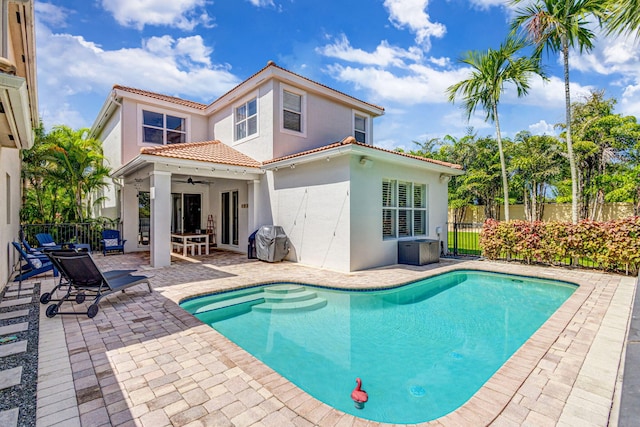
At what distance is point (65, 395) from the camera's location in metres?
3.63

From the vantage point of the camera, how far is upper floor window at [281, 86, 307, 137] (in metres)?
14.0

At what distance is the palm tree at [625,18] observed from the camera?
24.8 ft

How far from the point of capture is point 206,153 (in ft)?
44.8

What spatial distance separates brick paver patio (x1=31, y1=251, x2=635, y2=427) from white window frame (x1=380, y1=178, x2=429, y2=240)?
648 cm

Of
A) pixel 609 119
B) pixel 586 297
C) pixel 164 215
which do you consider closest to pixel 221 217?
pixel 164 215

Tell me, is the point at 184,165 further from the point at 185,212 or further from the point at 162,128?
the point at 185,212

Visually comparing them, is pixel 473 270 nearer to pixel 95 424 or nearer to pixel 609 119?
pixel 95 424

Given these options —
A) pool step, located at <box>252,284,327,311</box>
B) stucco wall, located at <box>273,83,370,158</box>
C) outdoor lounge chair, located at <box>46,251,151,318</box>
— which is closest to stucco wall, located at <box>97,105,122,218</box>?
stucco wall, located at <box>273,83,370,158</box>

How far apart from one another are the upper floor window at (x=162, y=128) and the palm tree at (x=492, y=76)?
14.5 m

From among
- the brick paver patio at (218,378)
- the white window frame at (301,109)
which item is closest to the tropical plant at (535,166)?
the white window frame at (301,109)

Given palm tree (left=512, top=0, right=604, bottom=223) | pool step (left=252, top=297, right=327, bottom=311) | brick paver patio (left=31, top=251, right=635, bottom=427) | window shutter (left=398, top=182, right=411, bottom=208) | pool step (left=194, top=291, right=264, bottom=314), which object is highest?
palm tree (left=512, top=0, right=604, bottom=223)

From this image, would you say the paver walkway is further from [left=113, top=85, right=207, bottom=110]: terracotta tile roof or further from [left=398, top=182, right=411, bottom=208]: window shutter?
[left=398, top=182, right=411, bottom=208]: window shutter

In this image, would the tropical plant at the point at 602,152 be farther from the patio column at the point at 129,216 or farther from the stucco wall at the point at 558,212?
the patio column at the point at 129,216

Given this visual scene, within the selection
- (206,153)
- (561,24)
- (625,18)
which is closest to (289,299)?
(206,153)
